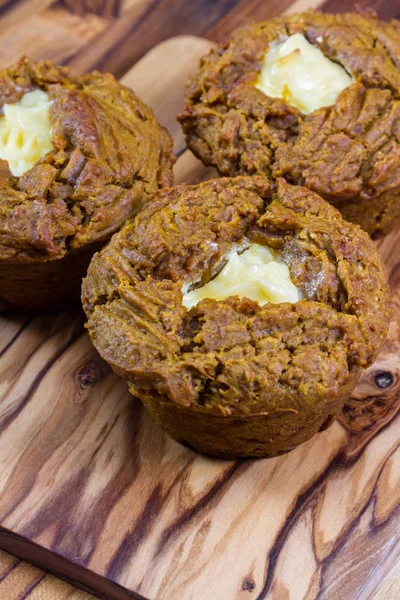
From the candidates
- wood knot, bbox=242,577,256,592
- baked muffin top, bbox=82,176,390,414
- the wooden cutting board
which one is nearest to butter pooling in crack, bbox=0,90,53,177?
baked muffin top, bbox=82,176,390,414

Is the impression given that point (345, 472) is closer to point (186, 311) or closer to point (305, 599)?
point (305, 599)

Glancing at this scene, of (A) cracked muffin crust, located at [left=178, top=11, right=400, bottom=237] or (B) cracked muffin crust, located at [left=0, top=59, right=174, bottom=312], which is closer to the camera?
(B) cracked muffin crust, located at [left=0, top=59, right=174, bottom=312]

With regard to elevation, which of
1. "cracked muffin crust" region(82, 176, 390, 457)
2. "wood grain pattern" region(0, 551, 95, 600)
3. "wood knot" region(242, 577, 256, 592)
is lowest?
"wood knot" region(242, 577, 256, 592)

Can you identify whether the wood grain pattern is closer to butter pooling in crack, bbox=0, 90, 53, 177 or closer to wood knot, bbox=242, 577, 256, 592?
wood knot, bbox=242, 577, 256, 592

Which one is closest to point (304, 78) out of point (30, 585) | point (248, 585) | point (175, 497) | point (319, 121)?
point (319, 121)

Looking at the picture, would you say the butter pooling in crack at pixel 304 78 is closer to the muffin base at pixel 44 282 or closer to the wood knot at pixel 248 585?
the muffin base at pixel 44 282

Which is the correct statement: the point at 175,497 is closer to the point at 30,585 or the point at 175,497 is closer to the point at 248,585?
the point at 248,585

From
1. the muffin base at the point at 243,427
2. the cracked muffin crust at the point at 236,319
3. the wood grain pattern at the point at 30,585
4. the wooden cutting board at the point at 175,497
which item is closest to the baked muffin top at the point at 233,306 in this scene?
the cracked muffin crust at the point at 236,319
